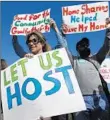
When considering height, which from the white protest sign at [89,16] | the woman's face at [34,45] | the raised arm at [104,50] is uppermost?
the white protest sign at [89,16]

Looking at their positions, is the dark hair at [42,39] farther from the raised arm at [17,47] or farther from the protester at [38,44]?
the raised arm at [17,47]

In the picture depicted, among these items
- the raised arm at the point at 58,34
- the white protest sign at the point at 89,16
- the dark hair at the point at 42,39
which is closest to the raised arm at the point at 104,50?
the white protest sign at the point at 89,16

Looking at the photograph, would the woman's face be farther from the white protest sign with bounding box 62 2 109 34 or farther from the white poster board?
the white poster board

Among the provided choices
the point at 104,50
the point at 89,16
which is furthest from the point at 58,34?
the point at 104,50

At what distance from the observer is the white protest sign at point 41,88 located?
2459 millimetres

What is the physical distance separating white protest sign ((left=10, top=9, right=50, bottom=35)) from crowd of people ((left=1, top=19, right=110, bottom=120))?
0.18 ft

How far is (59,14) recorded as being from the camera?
273 centimetres

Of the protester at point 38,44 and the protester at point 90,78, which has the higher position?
the protester at point 38,44

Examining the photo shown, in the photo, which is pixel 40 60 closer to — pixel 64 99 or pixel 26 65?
pixel 26 65

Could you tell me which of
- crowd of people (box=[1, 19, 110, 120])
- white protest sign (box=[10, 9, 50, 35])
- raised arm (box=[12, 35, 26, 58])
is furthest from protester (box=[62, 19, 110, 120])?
raised arm (box=[12, 35, 26, 58])

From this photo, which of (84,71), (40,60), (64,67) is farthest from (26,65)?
(84,71)

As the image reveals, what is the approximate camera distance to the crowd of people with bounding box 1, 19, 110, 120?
2.69 m

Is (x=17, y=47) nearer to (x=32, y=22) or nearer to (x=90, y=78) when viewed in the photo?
(x=32, y=22)

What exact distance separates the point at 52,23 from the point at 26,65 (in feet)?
1.40
